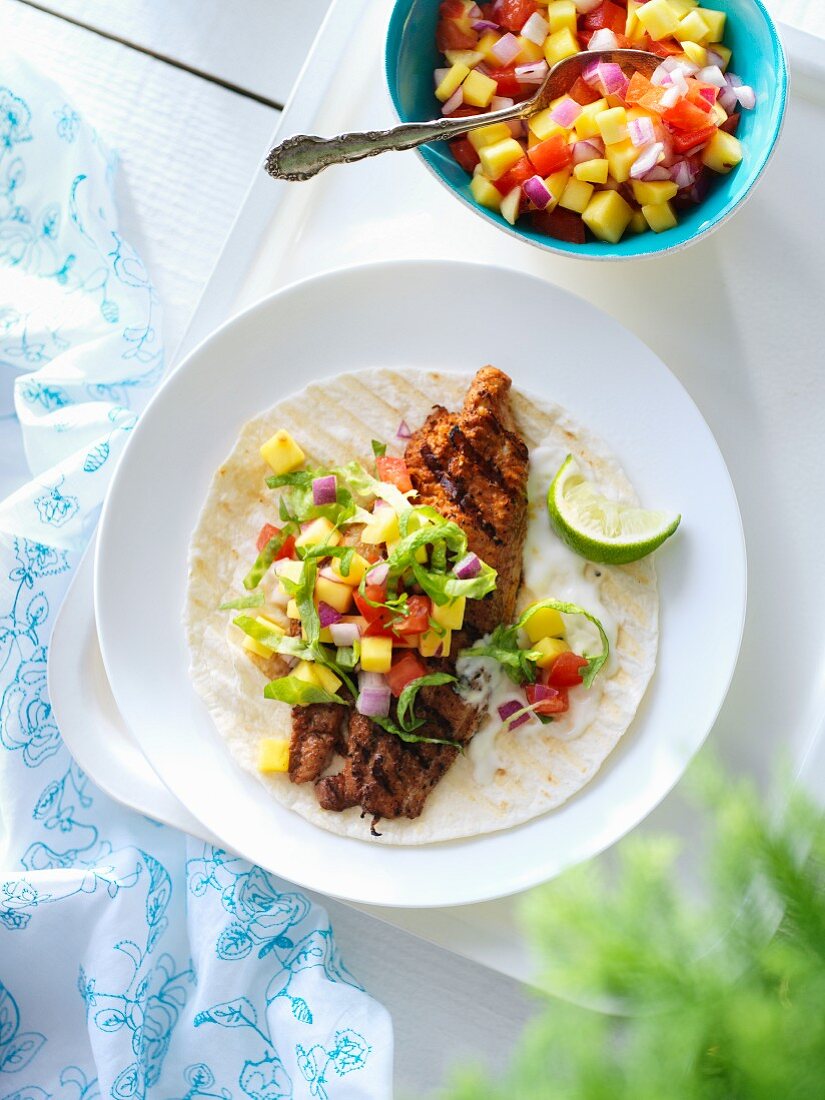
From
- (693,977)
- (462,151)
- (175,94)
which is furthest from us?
(175,94)

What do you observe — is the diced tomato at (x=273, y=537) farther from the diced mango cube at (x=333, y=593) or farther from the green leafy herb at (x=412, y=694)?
the green leafy herb at (x=412, y=694)

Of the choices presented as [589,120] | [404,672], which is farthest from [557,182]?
[404,672]

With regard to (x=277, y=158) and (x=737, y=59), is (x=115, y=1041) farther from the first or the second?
(x=737, y=59)

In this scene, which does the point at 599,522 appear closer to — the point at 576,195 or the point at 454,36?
the point at 576,195

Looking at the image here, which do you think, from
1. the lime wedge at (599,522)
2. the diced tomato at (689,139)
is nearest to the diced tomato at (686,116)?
the diced tomato at (689,139)

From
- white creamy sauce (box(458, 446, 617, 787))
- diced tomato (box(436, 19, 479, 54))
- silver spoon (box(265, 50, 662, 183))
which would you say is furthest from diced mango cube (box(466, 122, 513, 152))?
white creamy sauce (box(458, 446, 617, 787))
